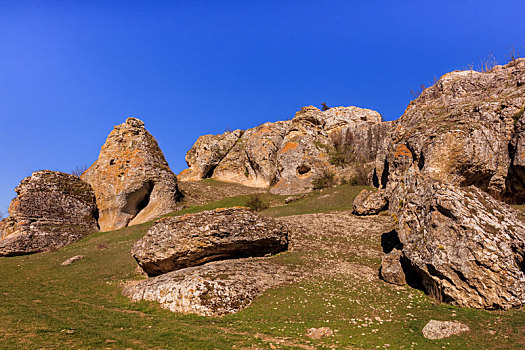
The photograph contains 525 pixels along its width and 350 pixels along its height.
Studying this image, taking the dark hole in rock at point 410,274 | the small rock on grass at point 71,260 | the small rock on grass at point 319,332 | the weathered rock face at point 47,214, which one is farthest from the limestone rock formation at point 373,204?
the weathered rock face at point 47,214

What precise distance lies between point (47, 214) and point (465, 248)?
34870 mm

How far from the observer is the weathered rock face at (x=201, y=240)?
57.2 feet

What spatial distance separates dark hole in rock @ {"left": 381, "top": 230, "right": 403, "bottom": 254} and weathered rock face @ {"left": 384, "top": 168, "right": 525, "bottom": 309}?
421 centimetres

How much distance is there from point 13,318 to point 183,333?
5672mm

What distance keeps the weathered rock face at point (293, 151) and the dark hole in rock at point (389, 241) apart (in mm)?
22882

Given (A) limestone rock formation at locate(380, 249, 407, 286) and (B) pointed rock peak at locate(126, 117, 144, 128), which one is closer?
(A) limestone rock formation at locate(380, 249, 407, 286)

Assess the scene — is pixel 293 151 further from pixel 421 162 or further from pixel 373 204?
pixel 421 162

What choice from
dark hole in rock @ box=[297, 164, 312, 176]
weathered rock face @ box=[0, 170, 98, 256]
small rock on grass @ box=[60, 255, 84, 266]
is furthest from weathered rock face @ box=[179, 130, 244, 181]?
small rock on grass @ box=[60, 255, 84, 266]

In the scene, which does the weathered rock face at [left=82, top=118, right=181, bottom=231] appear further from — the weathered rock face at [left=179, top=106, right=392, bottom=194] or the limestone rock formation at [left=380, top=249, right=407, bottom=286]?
the limestone rock formation at [left=380, top=249, right=407, bottom=286]

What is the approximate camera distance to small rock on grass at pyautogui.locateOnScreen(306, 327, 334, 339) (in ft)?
33.5

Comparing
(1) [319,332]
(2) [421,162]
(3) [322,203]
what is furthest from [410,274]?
(3) [322,203]

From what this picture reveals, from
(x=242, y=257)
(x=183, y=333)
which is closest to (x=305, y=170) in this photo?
(x=242, y=257)

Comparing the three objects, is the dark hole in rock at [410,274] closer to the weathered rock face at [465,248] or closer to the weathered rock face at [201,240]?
the weathered rock face at [465,248]

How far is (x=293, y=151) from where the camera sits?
48.2m
